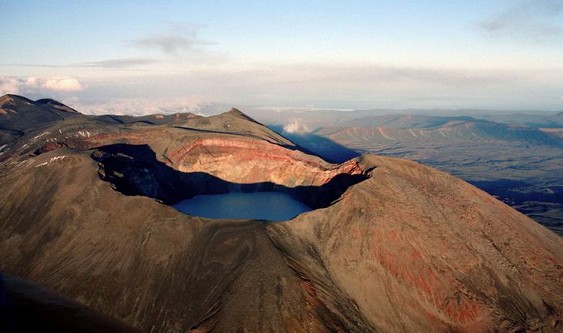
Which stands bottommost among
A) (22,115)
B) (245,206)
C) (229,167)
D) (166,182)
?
(245,206)

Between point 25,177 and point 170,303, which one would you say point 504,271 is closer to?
point 170,303

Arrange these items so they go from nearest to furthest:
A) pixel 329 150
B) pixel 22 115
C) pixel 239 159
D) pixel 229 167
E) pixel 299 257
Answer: pixel 299 257
pixel 229 167
pixel 239 159
pixel 22 115
pixel 329 150

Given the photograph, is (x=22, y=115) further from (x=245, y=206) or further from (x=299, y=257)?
(x=299, y=257)

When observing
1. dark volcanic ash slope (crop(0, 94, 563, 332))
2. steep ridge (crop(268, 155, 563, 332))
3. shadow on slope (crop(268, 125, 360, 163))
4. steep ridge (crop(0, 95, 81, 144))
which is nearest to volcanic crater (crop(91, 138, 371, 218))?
dark volcanic ash slope (crop(0, 94, 563, 332))

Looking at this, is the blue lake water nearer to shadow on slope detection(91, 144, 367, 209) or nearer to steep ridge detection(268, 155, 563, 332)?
shadow on slope detection(91, 144, 367, 209)

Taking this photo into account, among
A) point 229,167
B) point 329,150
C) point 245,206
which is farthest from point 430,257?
point 329,150

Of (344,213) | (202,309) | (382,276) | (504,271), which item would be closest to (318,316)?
(202,309)
